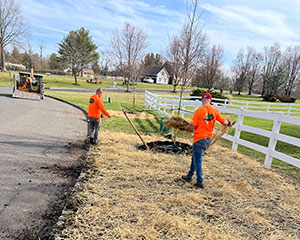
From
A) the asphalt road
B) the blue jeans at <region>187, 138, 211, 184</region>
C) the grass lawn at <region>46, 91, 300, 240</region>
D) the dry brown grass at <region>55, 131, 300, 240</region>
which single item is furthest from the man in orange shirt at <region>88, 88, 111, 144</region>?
the blue jeans at <region>187, 138, 211, 184</region>

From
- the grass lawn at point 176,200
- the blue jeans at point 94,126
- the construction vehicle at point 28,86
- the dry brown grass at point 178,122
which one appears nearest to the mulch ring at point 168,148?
the grass lawn at point 176,200

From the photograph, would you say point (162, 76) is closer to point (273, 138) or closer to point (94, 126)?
point (94, 126)

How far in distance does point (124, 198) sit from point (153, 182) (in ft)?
2.92

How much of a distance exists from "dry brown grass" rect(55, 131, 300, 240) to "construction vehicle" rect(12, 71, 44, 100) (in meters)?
13.1

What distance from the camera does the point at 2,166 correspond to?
4523 mm

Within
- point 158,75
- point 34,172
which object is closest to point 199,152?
point 34,172

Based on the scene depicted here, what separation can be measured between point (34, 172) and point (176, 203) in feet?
10.1

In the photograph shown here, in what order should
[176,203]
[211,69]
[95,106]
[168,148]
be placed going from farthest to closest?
[211,69]
[168,148]
[95,106]
[176,203]

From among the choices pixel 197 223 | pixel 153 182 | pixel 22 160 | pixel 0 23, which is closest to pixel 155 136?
pixel 153 182

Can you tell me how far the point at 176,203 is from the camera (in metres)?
3.60

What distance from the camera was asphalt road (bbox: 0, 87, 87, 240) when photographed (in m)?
2.93

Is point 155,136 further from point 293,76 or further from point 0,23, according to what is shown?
point 293,76

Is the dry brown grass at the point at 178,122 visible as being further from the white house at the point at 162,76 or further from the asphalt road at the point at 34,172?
the white house at the point at 162,76

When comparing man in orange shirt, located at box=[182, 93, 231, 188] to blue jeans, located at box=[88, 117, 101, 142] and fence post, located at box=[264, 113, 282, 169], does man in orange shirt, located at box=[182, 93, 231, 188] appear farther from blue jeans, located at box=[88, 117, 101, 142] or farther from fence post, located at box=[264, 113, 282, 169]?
blue jeans, located at box=[88, 117, 101, 142]
